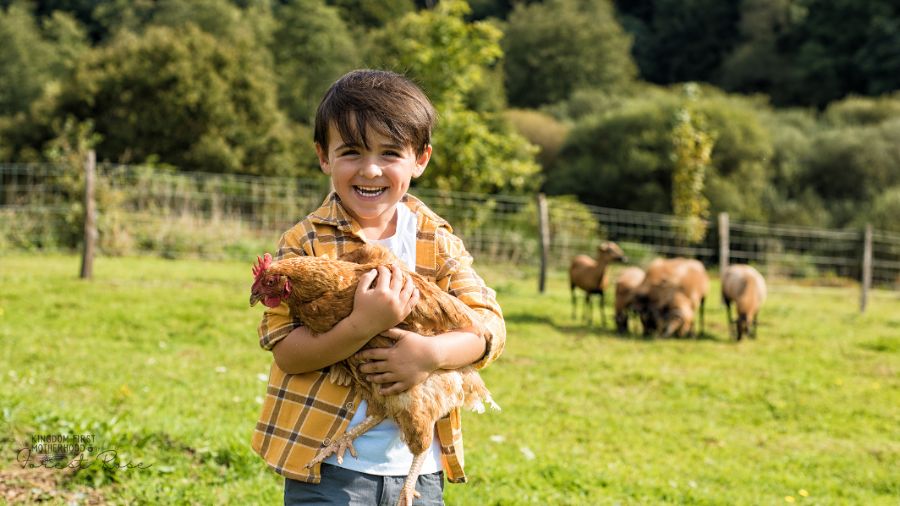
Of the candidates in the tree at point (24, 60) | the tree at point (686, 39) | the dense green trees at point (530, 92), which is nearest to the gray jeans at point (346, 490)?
the dense green trees at point (530, 92)

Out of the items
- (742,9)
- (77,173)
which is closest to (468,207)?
(77,173)

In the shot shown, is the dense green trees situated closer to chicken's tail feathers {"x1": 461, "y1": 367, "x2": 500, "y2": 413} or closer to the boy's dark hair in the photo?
the boy's dark hair

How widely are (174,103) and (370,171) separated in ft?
93.0

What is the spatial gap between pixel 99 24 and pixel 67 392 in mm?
51547

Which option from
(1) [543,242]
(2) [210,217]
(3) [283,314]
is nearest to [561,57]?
(2) [210,217]

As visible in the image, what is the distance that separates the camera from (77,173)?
1594 centimetres

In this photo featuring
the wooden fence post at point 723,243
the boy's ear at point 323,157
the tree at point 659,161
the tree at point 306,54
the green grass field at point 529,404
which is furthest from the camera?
the tree at point 306,54

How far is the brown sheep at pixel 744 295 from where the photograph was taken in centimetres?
1070

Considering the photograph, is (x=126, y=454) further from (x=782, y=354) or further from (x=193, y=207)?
(x=193, y=207)

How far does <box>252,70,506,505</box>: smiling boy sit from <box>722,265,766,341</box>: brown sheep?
30.0 feet

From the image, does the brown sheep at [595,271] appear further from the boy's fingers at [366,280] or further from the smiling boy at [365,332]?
the boy's fingers at [366,280]

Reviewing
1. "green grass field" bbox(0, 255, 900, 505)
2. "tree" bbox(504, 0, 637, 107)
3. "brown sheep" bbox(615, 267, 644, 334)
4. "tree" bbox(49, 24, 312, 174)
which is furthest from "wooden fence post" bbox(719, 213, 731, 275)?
"tree" bbox(504, 0, 637, 107)

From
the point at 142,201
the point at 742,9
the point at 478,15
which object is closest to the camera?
the point at 142,201

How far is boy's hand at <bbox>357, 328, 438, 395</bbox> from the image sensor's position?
6.75 ft
